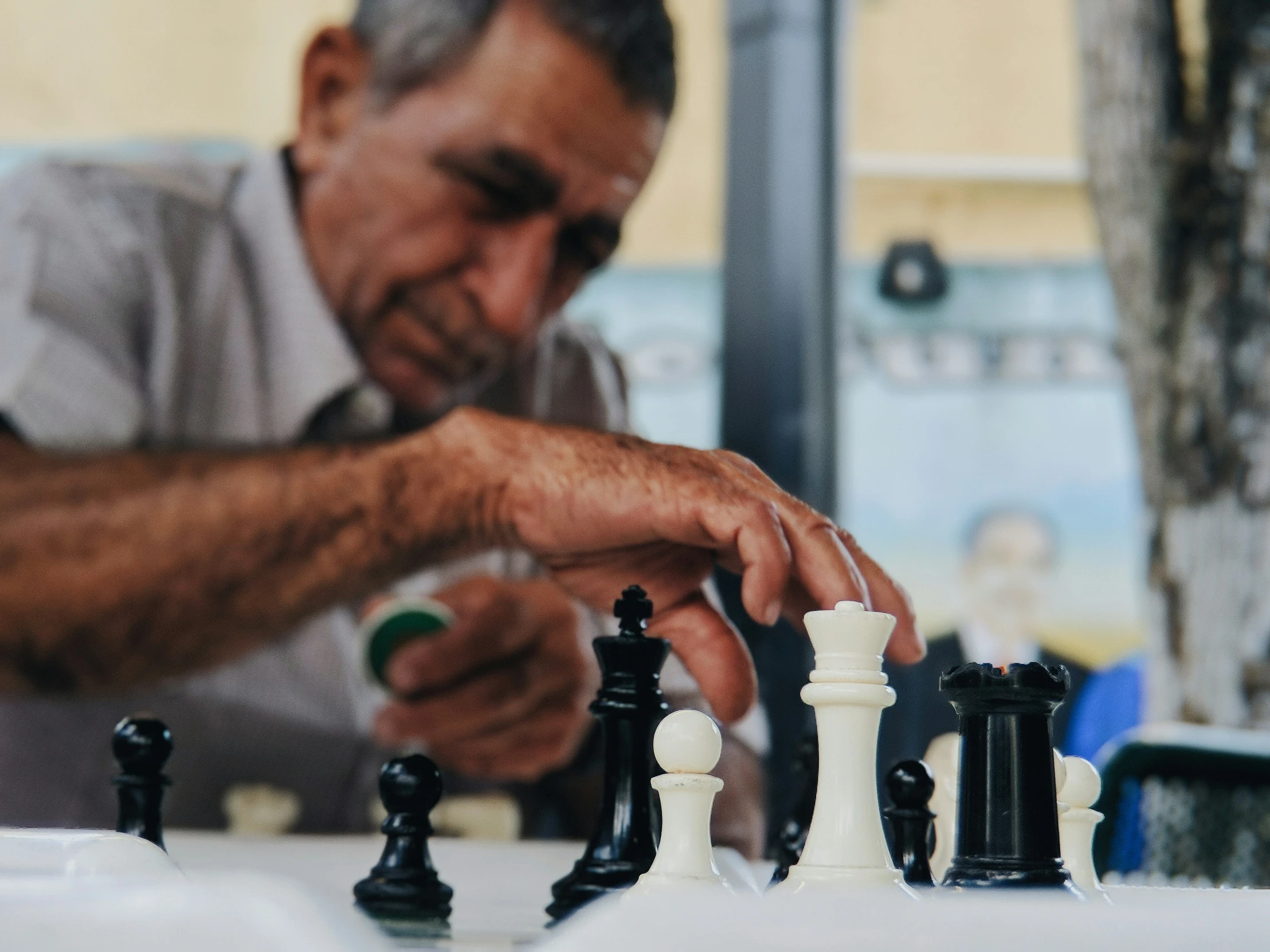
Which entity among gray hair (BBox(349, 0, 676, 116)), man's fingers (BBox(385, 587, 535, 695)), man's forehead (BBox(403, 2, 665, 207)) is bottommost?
man's fingers (BBox(385, 587, 535, 695))

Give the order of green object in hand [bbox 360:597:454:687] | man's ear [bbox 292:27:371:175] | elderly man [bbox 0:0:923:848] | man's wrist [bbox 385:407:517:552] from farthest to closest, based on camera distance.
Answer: man's ear [bbox 292:27:371:175] → green object in hand [bbox 360:597:454:687] → elderly man [bbox 0:0:923:848] → man's wrist [bbox 385:407:517:552]

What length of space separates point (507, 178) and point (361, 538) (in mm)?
551

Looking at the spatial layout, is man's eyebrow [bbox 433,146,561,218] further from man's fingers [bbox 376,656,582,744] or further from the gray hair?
man's fingers [bbox 376,656,582,744]

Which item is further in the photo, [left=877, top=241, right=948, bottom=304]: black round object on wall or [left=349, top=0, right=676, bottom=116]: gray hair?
[left=877, top=241, right=948, bottom=304]: black round object on wall

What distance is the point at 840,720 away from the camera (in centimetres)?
61

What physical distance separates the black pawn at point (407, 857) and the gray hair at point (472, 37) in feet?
3.79

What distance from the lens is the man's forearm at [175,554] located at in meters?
1.37

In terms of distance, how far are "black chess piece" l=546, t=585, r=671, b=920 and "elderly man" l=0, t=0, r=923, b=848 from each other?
64 centimetres

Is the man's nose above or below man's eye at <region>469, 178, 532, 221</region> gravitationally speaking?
below

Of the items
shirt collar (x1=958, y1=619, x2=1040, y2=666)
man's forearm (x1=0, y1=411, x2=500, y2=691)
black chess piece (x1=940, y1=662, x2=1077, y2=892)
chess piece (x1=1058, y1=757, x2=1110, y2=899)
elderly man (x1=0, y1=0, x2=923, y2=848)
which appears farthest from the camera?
shirt collar (x1=958, y1=619, x2=1040, y2=666)

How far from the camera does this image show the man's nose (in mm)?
1682

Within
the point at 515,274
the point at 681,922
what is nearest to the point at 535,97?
the point at 515,274

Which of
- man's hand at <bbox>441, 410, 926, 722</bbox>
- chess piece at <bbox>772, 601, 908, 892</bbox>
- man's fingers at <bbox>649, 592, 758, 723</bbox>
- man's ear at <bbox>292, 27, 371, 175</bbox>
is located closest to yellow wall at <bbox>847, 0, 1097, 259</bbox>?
man's ear at <bbox>292, 27, 371, 175</bbox>

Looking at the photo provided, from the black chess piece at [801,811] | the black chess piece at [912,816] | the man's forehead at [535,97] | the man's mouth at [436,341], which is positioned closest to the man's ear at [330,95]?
the man's forehead at [535,97]
